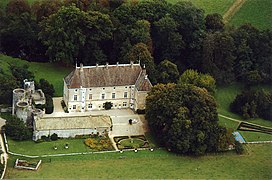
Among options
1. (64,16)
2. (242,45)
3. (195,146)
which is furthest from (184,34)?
(195,146)

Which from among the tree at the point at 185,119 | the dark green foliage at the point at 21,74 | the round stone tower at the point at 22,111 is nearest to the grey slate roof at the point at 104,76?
the dark green foliage at the point at 21,74

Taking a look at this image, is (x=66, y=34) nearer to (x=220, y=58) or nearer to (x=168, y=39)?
(x=168, y=39)

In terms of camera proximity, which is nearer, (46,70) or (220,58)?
(220,58)

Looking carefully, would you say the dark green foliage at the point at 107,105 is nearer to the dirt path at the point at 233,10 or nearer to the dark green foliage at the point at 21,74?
the dark green foliage at the point at 21,74

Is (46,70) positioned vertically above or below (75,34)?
below

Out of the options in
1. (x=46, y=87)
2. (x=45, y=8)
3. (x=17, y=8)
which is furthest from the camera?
(x=17, y=8)

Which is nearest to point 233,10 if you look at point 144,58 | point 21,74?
point 144,58
